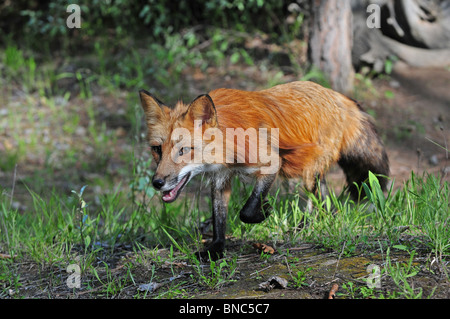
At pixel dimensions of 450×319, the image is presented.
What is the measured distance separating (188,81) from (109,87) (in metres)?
1.59

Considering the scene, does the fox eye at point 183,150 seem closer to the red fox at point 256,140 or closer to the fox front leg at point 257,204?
the red fox at point 256,140

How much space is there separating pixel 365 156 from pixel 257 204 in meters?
1.42

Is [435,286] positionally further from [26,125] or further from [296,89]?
[26,125]

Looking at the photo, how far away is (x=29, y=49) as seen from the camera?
11.5m

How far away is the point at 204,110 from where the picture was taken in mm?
3721

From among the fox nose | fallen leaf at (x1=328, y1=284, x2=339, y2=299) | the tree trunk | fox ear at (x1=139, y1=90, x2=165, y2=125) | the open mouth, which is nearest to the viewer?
fallen leaf at (x1=328, y1=284, x2=339, y2=299)

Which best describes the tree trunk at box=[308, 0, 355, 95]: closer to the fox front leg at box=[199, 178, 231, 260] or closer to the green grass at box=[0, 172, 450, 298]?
the green grass at box=[0, 172, 450, 298]

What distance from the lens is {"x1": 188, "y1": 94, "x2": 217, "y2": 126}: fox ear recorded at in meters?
3.65

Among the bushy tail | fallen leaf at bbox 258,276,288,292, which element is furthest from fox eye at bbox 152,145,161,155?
the bushy tail

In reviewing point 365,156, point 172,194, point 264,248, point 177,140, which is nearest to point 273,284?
point 264,248

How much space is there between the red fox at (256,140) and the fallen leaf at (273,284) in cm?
84

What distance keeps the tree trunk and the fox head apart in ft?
17.7

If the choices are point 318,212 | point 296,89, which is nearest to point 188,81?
point 296,89
